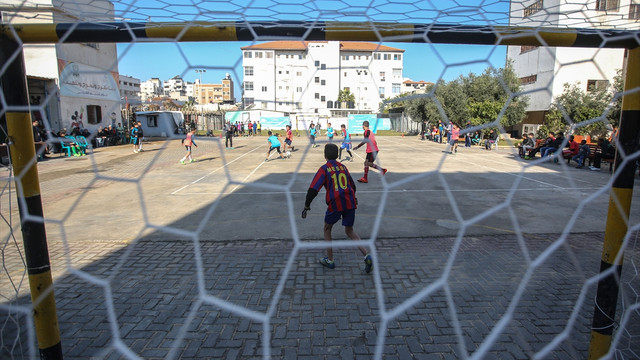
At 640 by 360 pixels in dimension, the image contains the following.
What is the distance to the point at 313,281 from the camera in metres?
4.13

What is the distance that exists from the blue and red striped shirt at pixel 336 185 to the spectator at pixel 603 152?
12.8 meters

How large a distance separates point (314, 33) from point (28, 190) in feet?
6.34

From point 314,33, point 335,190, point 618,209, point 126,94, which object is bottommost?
point 335,190

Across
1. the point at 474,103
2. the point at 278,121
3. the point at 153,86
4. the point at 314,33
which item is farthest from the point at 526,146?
the point at 153,86

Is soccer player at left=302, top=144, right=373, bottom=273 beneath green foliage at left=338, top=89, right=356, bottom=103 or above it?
beneath

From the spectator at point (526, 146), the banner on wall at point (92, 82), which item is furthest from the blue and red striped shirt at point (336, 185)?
the spectator at point (526, 146)

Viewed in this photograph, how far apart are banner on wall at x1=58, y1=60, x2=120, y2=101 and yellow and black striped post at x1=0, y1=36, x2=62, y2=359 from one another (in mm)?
408

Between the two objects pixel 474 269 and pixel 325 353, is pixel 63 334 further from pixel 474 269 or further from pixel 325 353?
pixel 474 269

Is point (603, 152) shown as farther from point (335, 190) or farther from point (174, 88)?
point (174, 88)

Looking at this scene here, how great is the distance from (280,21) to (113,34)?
39.2 inches

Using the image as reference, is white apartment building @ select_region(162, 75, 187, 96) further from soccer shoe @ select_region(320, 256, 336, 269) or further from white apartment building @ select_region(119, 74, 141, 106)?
soccer shoe @ select_region(320, 256, 336, 269)

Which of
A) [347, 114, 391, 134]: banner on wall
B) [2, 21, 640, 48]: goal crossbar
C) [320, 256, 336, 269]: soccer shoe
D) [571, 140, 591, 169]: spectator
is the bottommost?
[320, 256, 336, 269]: soccer shoe

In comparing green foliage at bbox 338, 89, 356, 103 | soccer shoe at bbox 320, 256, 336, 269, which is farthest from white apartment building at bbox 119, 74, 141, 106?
soccer shoe at bbox 320, 256, 336, 269

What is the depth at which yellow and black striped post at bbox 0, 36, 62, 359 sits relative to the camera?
76.1 inches
